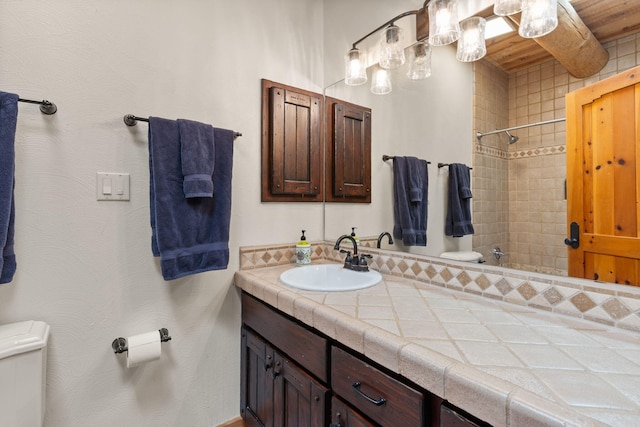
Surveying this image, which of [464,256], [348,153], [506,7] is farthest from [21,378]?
[506,7]

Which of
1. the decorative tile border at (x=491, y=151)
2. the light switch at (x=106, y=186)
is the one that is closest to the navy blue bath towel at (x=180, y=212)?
the light switch at (x=106, y=186)

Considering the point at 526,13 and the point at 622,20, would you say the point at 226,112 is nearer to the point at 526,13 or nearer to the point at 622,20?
the point at 526,13

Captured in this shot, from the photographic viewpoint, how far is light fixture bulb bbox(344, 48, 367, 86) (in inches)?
64.2

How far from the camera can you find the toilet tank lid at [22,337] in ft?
2.88

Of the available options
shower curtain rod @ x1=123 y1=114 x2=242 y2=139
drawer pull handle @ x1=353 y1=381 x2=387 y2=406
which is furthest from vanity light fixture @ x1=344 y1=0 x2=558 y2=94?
drawer pull handle @ x1=353 y1=381 x2=387 y2=406

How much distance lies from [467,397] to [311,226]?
1.31m

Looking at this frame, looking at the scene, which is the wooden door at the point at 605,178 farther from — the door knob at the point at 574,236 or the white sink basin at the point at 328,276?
the white sink basin at the point at 328,276

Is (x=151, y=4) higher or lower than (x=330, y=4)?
lower

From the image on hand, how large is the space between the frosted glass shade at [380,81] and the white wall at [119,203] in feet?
1.91

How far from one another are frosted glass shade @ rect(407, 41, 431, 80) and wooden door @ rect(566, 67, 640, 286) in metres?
0.59

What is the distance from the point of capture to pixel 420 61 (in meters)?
1.35

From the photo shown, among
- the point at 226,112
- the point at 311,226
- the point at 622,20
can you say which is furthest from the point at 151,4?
the point at 622,20

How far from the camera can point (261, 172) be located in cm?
159

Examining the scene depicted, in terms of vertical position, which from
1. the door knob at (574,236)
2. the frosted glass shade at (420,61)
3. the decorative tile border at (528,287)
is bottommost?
the decorative tile border at (528,287)
